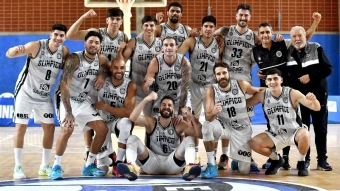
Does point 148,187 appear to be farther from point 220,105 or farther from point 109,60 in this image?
point 109,60

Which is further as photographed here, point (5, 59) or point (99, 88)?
point (5, 59)

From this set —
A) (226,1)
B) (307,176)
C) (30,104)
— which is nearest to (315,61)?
(307,176)

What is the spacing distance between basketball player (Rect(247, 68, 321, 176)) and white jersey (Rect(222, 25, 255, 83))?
809mm

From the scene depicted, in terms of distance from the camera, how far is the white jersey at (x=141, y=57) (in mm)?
8039

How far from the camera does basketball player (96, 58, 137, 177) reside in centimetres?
758

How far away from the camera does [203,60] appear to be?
818cm

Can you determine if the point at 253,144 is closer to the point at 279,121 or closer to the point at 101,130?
the point at 279,121

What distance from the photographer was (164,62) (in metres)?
7.77

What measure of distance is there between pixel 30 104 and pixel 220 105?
2.52 meters

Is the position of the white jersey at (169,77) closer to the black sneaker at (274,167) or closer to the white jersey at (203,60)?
the white jersey at (203,60)

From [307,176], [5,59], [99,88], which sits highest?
[5,59]

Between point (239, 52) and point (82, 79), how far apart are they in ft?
7.93

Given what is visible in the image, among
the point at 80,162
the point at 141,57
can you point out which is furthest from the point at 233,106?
the point at 80,162

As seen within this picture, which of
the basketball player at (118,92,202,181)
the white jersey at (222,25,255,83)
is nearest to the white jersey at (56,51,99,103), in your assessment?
the basketball player at (118,92,202,181)
